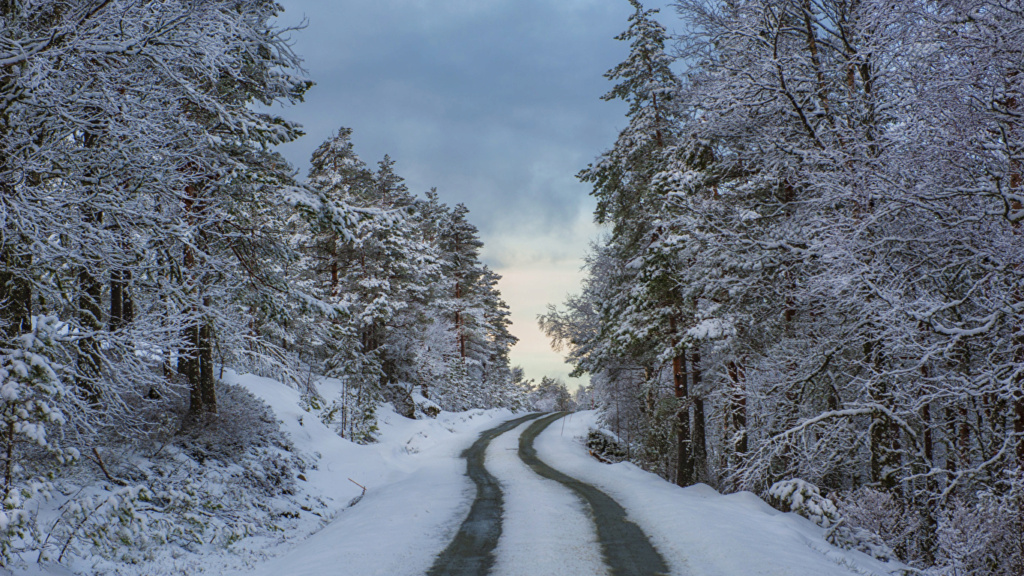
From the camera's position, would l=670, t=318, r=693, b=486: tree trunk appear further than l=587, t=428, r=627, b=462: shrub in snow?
No

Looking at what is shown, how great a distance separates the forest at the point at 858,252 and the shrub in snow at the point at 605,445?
8259 millimetres

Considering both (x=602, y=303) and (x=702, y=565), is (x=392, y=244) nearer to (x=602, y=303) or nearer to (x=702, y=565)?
(x=602, y=303)

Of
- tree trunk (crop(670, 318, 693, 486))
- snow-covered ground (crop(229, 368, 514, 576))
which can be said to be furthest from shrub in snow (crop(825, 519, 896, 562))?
tree trunk (crop(670, 318, 693, 486))

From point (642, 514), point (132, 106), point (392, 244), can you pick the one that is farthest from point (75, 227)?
point (392, 244)

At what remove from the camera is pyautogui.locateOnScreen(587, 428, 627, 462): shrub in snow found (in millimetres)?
25244

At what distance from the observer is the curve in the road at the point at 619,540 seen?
695cm

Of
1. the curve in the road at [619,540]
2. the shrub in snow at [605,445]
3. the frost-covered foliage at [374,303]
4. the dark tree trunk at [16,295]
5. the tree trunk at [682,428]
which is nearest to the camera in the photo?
the dark tree trunk at [16,295]

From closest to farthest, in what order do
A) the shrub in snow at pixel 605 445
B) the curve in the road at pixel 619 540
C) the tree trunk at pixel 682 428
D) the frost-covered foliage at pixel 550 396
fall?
the curve in the road at pixel 619 540, the tree trunk at pixel 682 428, the shrub in snow at pixel 605 445, the frost-covered foliage at pixel 550 396

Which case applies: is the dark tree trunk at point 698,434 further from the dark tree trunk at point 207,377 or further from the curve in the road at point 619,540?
the dark tree trunk at point 207,377

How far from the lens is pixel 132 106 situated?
6.58 m

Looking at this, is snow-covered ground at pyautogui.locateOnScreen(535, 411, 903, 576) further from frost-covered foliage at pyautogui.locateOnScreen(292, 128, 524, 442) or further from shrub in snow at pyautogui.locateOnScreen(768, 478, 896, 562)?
frost-covered foliage at pyautogui.locateOnScreen(292, 128, 524, 442)

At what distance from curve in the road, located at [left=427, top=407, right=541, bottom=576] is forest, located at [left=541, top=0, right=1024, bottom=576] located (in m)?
4.91

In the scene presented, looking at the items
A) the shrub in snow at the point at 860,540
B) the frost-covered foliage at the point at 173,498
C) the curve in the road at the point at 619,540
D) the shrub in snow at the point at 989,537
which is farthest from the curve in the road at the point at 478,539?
the shrub in snow at the point at 989,537

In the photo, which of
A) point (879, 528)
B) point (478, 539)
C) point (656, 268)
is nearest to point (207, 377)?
point (478, 539)
